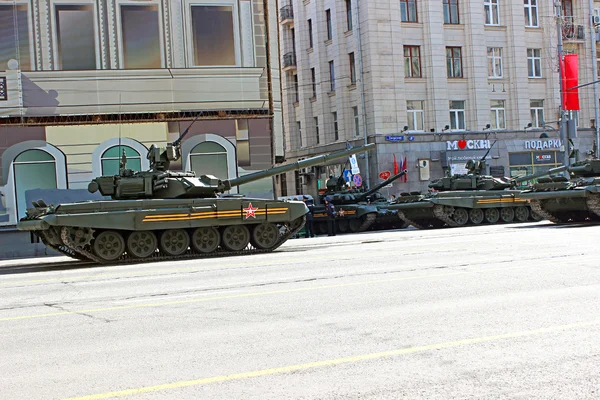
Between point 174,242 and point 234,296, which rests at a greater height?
→ point 174,242

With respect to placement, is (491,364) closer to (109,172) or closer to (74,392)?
(74,392)

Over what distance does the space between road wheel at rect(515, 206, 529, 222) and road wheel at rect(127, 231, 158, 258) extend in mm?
16748

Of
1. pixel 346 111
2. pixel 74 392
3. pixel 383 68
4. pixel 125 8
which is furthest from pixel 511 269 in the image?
pixel 346 111

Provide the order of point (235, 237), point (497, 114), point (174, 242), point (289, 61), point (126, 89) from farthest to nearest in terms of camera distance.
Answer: point (289, 61) < point (497, 114) < point (126, 89) < point (235, 237) < point (174, 242)

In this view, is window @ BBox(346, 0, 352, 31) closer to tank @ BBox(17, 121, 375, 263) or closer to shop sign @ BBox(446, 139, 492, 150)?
shop sign @ BBox(446, 139, 492, 150)

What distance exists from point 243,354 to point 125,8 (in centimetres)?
2260

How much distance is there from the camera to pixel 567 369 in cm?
565

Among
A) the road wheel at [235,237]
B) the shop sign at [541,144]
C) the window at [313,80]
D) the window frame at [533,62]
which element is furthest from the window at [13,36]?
the window frame at [533,62]

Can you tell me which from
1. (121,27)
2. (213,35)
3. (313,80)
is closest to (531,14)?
(313,80)

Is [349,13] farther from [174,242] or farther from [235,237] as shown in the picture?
[174,242]

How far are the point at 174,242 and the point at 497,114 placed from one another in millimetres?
29075

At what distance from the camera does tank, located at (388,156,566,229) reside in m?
28.1

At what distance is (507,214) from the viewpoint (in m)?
29.8

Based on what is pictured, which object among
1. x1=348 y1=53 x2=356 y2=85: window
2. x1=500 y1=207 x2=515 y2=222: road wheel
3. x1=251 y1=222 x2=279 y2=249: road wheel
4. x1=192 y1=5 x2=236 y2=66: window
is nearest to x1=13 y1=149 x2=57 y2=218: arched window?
x1=192 y1=5 x2=236 y2=66: window
